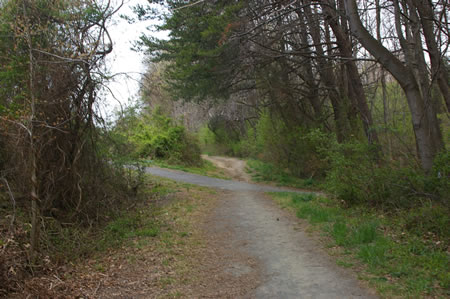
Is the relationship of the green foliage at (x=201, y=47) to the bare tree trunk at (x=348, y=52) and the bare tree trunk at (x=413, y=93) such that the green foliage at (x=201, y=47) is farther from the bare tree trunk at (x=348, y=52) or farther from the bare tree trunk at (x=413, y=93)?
the bare tree trunk at (x=413, y=93)

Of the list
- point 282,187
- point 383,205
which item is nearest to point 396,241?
point 383,205

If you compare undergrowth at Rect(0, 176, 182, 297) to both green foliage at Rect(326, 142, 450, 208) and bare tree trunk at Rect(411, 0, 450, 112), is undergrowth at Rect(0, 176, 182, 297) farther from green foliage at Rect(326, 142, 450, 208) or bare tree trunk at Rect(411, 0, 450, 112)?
bare tree trunk at Rect(411, 0, 450, 112)

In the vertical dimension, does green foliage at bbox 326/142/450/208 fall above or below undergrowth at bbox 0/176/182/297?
above

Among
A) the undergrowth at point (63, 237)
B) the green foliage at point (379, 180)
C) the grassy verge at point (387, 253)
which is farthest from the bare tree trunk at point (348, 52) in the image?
the undergrowth at point (63, 237)

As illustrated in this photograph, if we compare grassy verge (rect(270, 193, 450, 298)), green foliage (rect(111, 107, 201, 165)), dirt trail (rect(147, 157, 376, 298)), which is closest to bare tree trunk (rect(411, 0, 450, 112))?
grassy verge (rect(270, 193, 450, 298))

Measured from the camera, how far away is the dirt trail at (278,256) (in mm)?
5059

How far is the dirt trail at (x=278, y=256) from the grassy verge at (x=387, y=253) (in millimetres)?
312

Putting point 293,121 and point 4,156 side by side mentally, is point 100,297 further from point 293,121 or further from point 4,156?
point 293,121

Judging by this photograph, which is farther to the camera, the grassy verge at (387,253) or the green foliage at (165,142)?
the green foliage at (165,142)

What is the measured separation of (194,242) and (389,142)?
6525 mm

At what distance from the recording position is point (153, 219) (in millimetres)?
9914

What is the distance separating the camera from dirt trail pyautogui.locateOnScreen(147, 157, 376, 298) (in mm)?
5059

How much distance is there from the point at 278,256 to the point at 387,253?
69.3 inches

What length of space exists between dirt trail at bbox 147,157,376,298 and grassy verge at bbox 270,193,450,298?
1.02ft
